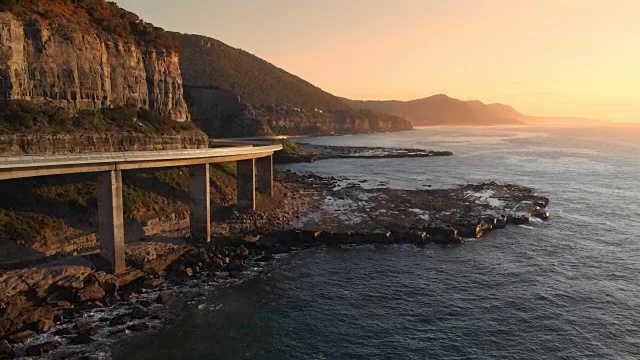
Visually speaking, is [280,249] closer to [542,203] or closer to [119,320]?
[119,320]

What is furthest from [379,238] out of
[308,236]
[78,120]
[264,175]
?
[78,120]

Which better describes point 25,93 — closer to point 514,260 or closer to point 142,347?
point 142,347

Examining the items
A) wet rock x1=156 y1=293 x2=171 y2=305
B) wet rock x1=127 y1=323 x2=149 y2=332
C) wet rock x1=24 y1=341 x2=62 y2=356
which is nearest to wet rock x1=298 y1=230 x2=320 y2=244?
wet rock x1=156 y1=293 x2=171 y2=305

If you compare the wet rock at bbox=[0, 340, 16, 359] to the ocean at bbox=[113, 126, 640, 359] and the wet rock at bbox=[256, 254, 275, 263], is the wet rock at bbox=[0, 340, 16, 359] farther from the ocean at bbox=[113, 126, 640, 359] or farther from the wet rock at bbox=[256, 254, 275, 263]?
the wet rock at bbox=[256, 254, 275, 263]

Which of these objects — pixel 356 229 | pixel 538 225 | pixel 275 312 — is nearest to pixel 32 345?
pixel 275 312

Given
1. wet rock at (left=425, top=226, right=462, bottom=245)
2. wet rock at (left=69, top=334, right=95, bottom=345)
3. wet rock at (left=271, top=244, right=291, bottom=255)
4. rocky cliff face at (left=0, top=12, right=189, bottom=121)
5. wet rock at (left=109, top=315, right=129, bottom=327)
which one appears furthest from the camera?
wet rock at (left=425, top=226, right=462, bottom=245)

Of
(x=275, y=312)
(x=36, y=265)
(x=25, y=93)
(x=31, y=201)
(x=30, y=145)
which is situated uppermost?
(x=25, y=93)
